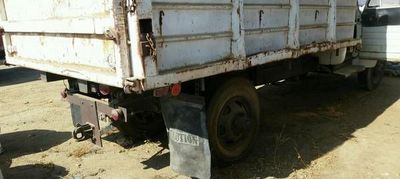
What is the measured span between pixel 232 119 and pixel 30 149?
265cm

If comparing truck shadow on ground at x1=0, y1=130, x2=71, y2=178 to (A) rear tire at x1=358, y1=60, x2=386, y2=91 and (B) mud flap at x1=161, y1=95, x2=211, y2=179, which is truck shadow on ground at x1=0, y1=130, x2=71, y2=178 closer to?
(B) mud flap at x1=161, y1=95, x2=211, y2=179

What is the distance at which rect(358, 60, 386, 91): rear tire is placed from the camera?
283 inches

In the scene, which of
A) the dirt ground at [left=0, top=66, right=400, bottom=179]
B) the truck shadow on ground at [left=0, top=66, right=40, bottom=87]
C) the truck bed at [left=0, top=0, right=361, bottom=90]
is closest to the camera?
the truck bed at [left=0, top=0, right=361, bottom=90]

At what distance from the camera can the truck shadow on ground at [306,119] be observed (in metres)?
4.21

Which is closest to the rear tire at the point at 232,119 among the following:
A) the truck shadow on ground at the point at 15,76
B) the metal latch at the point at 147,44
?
the metal latch at the point at 147,44

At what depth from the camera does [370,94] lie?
7.12 m

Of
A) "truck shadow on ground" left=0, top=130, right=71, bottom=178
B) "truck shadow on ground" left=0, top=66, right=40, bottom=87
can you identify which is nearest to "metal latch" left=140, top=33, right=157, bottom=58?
"truck shadow on ground" left=0, top=130, right=71, bottom=178

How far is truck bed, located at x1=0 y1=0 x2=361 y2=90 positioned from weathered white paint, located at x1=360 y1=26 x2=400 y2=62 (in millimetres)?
2141

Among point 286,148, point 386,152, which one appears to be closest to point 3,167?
point 286,148

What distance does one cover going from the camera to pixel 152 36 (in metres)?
2.81

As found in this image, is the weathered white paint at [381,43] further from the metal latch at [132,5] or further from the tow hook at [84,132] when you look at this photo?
the metal latch at [132,5]

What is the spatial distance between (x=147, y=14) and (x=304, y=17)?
2.40 metres

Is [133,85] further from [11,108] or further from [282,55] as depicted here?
[11,108]

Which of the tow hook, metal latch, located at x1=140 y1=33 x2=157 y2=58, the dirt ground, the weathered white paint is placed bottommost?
the dirt ground
